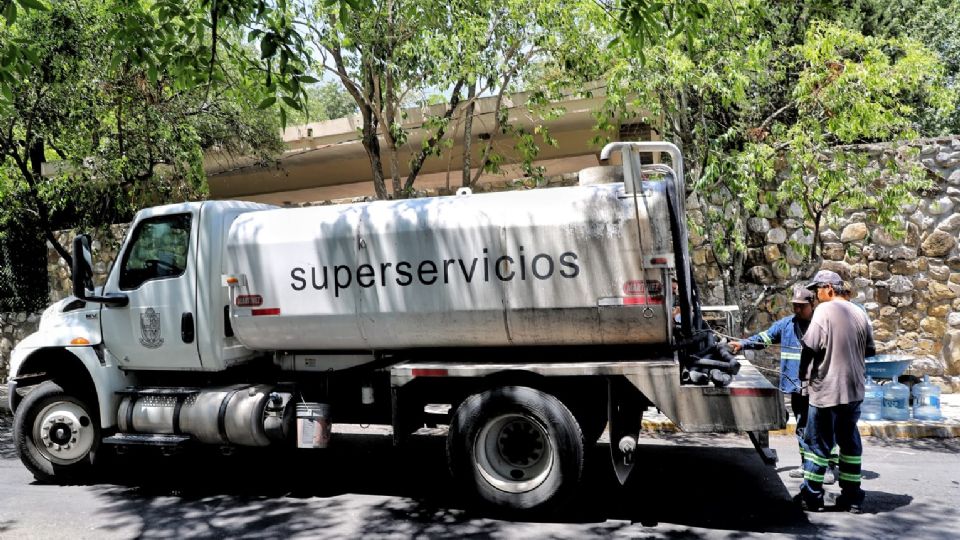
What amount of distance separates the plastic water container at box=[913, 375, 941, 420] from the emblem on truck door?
7852 millimetres

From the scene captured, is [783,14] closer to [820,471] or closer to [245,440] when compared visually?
[820,471]

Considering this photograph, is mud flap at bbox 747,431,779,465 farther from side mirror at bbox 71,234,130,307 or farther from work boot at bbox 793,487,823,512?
side mirror at bbox 71,234,130,307

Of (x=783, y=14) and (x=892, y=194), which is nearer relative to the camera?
(x=892, y=194)

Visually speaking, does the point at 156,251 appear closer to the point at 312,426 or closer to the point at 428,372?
the point at 312,426

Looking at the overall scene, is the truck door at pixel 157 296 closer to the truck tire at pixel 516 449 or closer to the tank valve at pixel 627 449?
the truck tire at pixel 516 449

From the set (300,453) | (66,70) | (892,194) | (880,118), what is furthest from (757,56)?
(66,70)

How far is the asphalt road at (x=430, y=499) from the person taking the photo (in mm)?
5379

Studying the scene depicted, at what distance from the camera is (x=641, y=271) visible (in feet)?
18.3

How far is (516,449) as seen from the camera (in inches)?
231

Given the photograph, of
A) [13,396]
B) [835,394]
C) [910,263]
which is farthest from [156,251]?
[910,263]

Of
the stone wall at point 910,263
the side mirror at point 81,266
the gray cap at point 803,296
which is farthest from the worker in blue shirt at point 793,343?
the side mirror at point 81,266

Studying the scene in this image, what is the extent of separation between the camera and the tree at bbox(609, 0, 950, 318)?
28.3 feet

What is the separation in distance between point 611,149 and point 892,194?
501cm

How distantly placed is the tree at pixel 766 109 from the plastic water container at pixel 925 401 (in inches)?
79.1
